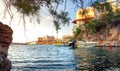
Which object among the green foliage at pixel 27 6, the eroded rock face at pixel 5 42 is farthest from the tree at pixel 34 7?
the eroded rock face at pixel 5 42

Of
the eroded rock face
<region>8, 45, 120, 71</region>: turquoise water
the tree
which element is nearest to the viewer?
the tree

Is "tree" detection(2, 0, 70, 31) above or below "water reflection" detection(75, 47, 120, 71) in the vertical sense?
above

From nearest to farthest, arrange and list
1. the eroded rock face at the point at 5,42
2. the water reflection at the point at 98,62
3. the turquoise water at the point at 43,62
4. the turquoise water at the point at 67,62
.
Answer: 1. the eroded rock face at the point at 5,42
2. the water reflection at the point at 98,62
3. the turquoise water at the point at 67,62
4. the turquoise water at the point at 43,62

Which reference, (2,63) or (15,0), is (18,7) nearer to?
(15,0)

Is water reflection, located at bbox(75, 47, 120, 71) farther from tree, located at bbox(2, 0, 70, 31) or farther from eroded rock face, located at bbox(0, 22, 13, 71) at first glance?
tree, located at bbox(2, 0, 70, 31)

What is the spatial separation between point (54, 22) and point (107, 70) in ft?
33.7

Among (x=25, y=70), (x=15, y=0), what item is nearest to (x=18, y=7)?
(x=15, y=0)

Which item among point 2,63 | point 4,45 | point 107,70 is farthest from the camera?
point 107,70

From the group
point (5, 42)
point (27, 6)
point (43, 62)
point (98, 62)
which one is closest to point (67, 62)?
point (43, 62)

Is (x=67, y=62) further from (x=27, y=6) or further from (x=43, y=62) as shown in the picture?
(x=27, y=6)

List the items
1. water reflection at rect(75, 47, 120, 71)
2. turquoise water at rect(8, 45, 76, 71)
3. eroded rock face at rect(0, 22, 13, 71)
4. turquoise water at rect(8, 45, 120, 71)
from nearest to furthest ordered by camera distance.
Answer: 1. eroded rock face at rect(0, 22, 13, 71)
2. water reflection at rect(75, 47, 120, 71)
3. turquoise water at rect(8, 45, 120, 71)
4. turquoise water at rect(8, 45, 76, 71)

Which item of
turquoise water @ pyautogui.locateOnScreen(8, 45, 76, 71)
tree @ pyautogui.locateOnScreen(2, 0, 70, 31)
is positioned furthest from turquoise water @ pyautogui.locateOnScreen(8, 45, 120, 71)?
tree @ pyautogui.locateOnScreen(2, 0, 70, 31)

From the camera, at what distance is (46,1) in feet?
28.2

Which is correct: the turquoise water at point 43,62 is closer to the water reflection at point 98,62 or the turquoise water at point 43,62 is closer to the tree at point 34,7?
the water reflection at point 98,62
